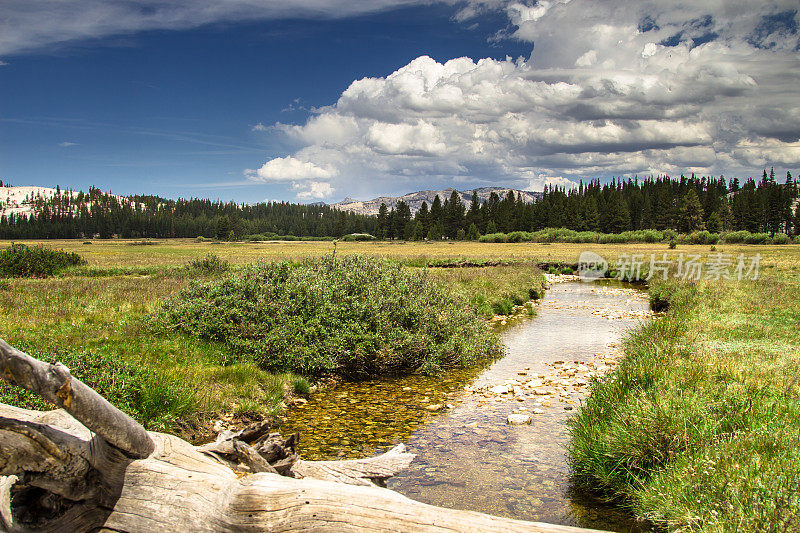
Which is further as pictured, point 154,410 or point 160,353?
point 160,353

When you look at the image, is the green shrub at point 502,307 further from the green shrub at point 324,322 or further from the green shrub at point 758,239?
the green shrub at point 758,239

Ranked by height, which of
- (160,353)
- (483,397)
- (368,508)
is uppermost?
(368,508)

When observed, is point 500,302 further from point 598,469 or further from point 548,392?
point 598,469

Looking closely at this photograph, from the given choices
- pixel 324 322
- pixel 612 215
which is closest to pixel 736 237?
pixel 612 215

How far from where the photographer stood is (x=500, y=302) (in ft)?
82.9

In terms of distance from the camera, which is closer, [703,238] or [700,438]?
[700,438]

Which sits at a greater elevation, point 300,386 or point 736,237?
point 736,237

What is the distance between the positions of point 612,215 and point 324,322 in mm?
142326

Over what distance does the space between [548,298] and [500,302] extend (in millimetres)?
6953

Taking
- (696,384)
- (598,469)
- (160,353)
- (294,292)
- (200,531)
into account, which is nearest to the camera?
(200,531)

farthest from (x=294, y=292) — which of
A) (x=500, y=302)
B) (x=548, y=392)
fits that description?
(x=500, y=302)

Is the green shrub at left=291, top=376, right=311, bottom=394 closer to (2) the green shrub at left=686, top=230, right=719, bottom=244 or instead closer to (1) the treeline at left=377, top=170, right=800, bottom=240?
(2) the green shrub at left=686, top=230, right=719, bottom=244

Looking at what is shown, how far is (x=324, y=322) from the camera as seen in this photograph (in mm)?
13164

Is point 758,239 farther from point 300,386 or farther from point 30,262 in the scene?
point 30,262
